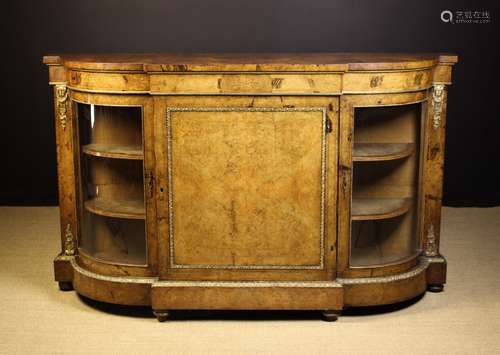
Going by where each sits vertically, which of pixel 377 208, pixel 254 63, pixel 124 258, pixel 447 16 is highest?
pixel 447 16

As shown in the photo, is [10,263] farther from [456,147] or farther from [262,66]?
[456,147]

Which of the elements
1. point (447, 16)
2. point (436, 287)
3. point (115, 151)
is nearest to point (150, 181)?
point (115, 151)

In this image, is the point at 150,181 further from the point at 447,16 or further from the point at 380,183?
the point at 447,16

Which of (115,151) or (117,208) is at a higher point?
(115,151)

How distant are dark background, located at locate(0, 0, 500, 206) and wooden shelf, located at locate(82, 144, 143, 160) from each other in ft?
6.30

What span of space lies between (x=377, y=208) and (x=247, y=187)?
68 centimetres

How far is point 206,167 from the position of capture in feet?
12.9

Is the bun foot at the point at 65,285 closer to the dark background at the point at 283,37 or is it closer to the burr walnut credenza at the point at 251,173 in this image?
the burr walnut credenza at the point at 251,173

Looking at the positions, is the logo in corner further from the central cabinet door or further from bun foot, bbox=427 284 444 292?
the central cabinet door

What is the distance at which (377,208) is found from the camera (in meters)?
4.15

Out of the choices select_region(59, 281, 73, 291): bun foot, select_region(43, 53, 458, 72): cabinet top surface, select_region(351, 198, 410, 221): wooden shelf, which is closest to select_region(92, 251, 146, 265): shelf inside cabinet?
select_region(59, 281, 73, 291): bun foot

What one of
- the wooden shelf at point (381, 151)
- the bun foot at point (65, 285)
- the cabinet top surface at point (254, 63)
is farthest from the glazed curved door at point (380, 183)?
the bun foot at point (65, 285)

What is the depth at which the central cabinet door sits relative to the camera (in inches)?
152

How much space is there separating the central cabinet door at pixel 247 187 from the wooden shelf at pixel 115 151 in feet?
0.46
